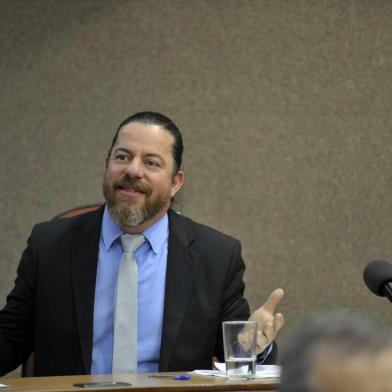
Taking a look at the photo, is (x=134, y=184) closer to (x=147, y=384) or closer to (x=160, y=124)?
(x=160, y=124)

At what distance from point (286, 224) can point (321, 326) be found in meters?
3.82

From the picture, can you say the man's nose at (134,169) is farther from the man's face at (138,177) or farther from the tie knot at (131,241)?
the tie knot at (131,241)

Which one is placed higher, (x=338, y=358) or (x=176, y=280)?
(x=176, y=280)

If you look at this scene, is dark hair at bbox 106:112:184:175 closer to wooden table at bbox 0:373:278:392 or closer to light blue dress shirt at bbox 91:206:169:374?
light blue dress shirt at bbox 91:206:169:374

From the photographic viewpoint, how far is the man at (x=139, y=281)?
2.48 meters

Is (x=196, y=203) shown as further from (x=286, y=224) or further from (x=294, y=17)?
(x=294, y=17)

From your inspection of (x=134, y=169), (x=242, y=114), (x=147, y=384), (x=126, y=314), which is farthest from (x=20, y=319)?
(x=242, y=114)

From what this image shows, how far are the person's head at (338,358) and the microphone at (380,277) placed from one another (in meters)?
1.44

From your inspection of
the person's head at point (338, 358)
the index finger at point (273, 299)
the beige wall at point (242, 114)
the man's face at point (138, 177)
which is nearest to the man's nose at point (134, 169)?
the man's face at point (138, 177)

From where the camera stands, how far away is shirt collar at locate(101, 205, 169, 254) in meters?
2.63

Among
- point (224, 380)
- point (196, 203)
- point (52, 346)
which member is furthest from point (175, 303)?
point (196, 203)

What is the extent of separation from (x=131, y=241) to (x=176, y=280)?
0.61ft

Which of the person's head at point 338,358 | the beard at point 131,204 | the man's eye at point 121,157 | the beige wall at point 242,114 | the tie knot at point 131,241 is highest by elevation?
the beige wall at point 242,114

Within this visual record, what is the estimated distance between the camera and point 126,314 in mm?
2471
